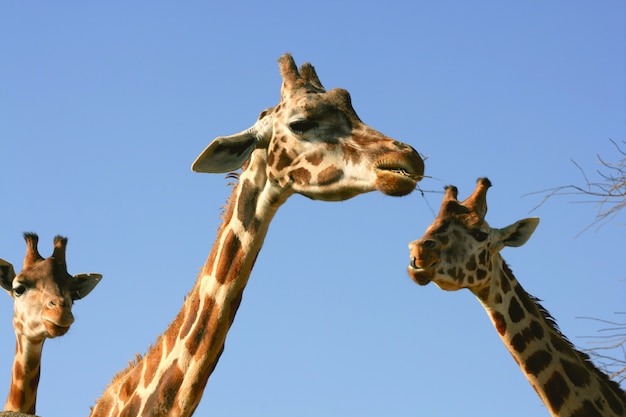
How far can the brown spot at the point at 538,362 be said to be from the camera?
31.7 feet

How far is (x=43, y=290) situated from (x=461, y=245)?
399 centimetres

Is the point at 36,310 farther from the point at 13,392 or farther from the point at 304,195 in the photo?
the point at 304,195

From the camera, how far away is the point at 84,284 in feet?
40.0

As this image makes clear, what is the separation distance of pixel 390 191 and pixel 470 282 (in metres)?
3.06

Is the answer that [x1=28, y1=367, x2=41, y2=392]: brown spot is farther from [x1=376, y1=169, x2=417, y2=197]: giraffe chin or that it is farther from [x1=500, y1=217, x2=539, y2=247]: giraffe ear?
[x1=376, y1=169, x2=417, y2=197]: giraffe chin

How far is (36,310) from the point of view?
1123 cm

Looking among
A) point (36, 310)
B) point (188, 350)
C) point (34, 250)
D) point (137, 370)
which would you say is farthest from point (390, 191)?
point (34, 250)

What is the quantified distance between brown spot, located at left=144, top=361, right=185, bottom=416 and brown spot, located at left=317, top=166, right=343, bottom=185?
57.6 inches

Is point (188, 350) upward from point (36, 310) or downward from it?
downward

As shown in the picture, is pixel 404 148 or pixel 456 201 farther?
pixel 456 201

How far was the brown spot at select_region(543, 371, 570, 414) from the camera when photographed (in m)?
9.49

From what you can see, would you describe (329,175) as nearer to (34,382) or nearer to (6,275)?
(34,382)

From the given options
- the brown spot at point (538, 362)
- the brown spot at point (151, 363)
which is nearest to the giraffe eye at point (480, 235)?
the brown spot at point (538, 362)

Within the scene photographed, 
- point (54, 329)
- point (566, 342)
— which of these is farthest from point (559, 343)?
point (54, 329)
